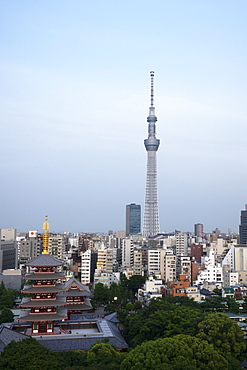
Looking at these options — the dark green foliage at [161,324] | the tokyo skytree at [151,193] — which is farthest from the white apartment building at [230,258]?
the tokyo skytree at [151,193]

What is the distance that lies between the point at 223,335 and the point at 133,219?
123m

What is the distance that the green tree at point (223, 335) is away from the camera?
17438mm

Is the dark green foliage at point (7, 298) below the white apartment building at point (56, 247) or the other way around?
below

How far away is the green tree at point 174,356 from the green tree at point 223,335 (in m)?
2.04

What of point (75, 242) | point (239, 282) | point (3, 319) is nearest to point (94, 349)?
point (3, 319)

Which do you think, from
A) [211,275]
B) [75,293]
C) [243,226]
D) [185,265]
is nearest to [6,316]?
[75,293]

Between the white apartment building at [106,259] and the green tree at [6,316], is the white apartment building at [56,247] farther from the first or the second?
the green tree at [6,316]

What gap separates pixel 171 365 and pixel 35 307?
1089cm

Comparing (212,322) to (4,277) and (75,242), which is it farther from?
(75,242)

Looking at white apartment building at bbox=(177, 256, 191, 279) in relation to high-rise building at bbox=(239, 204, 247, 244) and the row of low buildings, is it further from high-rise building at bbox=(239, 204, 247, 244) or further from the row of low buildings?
high-rise building at bbox=(239, 204, 247, 244)

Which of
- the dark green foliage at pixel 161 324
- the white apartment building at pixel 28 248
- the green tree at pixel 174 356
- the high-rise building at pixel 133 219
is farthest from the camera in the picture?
the high-rise building at pixel 133 219

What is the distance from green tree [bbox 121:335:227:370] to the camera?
13.5 meters

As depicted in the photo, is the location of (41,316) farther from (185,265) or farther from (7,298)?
(185,265)

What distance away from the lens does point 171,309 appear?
75.3ft
